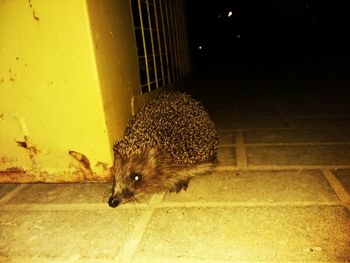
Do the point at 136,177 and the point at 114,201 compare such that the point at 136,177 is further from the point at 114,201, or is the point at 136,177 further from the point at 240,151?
the point at 240,151

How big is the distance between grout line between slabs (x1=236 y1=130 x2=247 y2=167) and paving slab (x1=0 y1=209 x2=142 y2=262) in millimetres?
1224

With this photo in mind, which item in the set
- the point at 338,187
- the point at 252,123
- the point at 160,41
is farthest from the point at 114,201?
the point at 160,41

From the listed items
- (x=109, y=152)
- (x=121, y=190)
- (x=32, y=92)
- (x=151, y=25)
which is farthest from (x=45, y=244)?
(x=151, y=25)

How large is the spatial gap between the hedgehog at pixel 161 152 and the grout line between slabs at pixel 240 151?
0.84 ft

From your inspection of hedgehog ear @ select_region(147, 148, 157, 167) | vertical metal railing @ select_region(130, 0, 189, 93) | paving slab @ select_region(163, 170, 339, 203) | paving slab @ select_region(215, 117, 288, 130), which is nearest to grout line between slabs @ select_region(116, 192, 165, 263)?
paving slab @ select_region(163, 170, 339, 203)

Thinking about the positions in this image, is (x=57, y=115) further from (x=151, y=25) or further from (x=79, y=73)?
(x=151, y=25)

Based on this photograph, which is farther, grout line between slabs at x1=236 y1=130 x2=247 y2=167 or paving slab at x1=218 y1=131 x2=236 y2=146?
paving slab at x1=218 y1=131 x2=236 y2=146

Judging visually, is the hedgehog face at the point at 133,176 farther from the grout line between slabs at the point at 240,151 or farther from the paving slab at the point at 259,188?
the grout line between slabs at the point at 240,151

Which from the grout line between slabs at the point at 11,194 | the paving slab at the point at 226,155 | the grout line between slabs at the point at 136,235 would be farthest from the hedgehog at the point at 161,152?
the grout line between slabs at the point at 11,194

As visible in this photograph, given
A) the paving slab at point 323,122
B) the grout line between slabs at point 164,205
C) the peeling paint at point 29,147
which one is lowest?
the paving slab at point 323,122

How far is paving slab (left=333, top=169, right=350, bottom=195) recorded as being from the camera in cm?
269

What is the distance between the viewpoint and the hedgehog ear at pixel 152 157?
302 cm

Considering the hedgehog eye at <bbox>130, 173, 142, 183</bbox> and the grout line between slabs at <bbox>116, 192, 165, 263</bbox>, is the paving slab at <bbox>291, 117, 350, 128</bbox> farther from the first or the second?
the grout line between slabs at <bbox>116, 192, 165, 263</bbox>

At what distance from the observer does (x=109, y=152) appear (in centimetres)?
298
